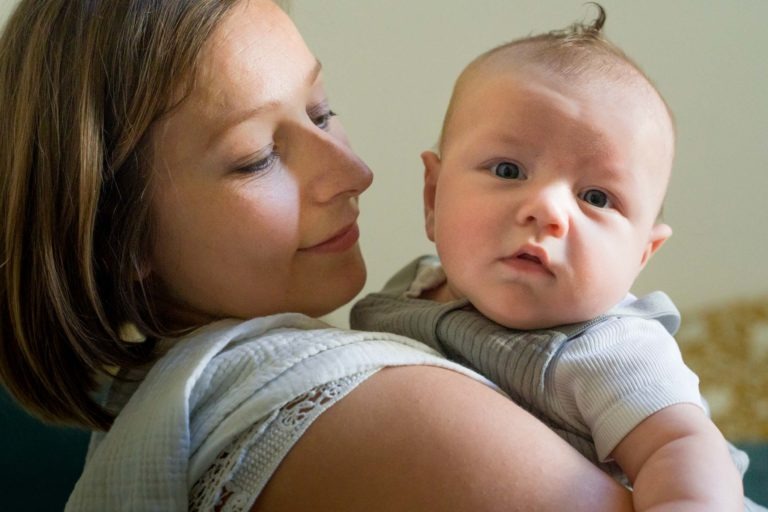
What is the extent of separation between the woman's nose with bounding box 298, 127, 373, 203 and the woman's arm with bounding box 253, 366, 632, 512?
32cm

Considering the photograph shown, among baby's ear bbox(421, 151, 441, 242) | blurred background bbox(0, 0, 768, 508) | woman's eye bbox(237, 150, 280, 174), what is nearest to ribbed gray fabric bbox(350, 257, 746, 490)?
baby's ear bbox(421, 151, 441, 242)

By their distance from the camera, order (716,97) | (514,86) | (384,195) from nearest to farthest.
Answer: (514,86) → (716,97) → (384,195)

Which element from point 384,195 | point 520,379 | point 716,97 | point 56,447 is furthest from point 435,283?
point 716,97

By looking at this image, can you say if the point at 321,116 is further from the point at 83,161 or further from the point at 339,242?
the point at 83,161

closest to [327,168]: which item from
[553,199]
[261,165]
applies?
[261,165]

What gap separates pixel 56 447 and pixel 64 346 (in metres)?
0.49

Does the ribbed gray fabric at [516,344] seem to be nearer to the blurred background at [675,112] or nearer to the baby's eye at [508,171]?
the baby's eye at [508,171]

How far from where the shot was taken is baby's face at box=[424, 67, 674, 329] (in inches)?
35.9

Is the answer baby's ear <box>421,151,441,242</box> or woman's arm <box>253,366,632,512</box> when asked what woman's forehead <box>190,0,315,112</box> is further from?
woman's arm <box>253,366,632,512</box>

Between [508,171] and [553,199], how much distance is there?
0.28 ft

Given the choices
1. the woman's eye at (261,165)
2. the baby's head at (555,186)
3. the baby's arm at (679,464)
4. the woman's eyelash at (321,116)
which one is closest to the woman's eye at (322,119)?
the woman's eyelash at (321,116)

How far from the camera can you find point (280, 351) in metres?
0.88

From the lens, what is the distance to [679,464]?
0.77 m

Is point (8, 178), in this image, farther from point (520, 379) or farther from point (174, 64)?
point (520, 379)
